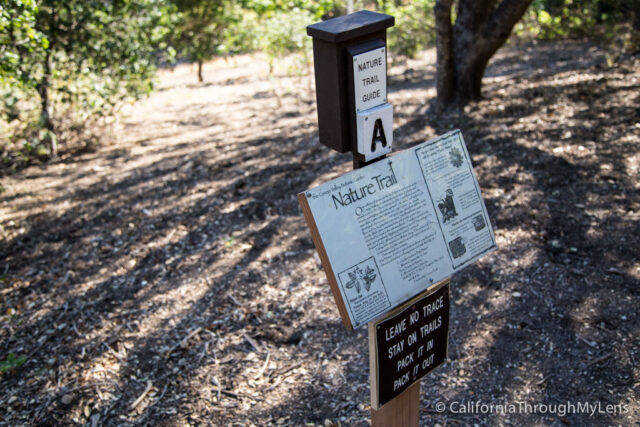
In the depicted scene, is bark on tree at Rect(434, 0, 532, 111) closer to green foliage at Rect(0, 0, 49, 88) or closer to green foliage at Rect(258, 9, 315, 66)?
green foliage at Rect(258, 9, 315, 66)

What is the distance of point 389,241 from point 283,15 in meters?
7.27

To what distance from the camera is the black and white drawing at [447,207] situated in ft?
7.04

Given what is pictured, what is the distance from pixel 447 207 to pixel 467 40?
4892 millimetres

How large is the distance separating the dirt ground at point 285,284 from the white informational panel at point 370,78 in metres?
1.85

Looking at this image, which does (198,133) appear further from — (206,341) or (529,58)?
(529,58)

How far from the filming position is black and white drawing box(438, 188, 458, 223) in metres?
Answer: 2.14

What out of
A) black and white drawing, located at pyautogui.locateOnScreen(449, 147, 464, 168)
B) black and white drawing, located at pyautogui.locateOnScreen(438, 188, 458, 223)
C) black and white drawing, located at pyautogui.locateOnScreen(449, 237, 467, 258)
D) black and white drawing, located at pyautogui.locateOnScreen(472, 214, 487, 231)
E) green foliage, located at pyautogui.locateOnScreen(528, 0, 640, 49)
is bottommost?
black and white drawing, located at pyautogui.locateOnScreen(449, 237, 467, 258)

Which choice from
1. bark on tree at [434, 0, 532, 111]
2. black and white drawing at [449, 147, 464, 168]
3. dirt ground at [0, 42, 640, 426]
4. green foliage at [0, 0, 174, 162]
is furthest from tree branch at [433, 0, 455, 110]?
black and white drawing at [449, 147, 464, 168]

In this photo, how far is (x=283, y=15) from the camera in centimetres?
848

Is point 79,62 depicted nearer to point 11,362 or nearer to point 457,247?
point 11,362

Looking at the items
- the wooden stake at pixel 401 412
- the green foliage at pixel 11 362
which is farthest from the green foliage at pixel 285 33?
the wooden stake at pixel 401 412

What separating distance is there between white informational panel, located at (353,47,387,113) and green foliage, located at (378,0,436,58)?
281 inches

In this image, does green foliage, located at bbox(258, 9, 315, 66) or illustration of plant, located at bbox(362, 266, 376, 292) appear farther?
green foliage, located at bbox(258, 9, 315, 66)

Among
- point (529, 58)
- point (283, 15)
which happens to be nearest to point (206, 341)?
point (283, 15)
